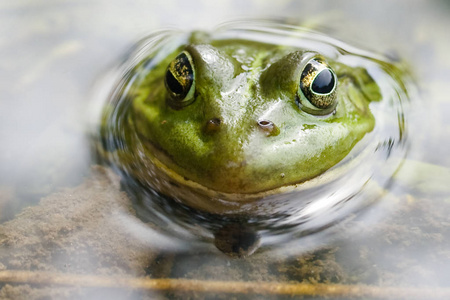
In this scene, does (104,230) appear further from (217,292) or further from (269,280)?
(269,280)

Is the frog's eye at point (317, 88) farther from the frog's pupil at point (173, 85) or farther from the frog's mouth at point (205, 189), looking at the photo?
the frog's pupil at point (173, 85)

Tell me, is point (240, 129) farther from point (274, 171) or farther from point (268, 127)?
point (274, 171)

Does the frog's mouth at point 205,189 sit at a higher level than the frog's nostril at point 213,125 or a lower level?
lower

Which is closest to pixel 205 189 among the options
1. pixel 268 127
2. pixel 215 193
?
pixel 215 193

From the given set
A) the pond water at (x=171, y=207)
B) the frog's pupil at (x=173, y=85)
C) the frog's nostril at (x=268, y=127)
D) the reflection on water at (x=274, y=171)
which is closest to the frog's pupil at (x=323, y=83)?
the reflection on water at (x=274, y=171)

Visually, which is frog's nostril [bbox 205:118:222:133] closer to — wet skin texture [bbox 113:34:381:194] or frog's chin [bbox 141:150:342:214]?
wet skin texture [bbox 113:34:381:194]

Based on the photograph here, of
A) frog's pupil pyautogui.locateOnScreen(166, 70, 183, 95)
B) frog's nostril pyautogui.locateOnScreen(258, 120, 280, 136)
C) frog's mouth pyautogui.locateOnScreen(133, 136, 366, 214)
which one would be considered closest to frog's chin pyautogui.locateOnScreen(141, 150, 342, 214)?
frog's mouth pyautogui.locateOnScreen(133, 136, 366, 214)

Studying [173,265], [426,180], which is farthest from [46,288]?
[426,180]
